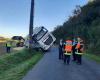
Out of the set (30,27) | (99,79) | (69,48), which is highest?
(30,27)

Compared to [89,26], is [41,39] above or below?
below

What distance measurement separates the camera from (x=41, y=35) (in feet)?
176

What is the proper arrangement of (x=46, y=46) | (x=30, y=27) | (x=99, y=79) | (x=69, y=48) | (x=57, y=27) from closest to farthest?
1. (x=99, y=79)
2. (x=69, y=48)
3. (x=30, y=27)
4. (x=46, y=46)
5. (x=57, y=27)

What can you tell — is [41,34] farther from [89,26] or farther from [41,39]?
[89,26]

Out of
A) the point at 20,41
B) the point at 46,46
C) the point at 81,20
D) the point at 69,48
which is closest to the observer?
the point at 69,48

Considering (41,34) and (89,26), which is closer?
(41,34)

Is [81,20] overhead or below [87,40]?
overhead

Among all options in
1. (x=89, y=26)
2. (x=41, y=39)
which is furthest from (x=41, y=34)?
(x=89, y=26)

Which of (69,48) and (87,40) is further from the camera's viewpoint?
(87,40)

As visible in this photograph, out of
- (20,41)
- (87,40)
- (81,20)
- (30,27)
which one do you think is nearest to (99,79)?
(30,27)

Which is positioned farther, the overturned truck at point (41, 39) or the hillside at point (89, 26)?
the hillside at point (89, 26)

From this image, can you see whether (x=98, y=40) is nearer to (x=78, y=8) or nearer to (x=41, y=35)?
(x=41, y=35)

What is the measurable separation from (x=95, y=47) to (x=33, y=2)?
913cm

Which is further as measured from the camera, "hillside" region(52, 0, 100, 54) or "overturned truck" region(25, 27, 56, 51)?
"hillside" region(52, 0, 100, 54)
